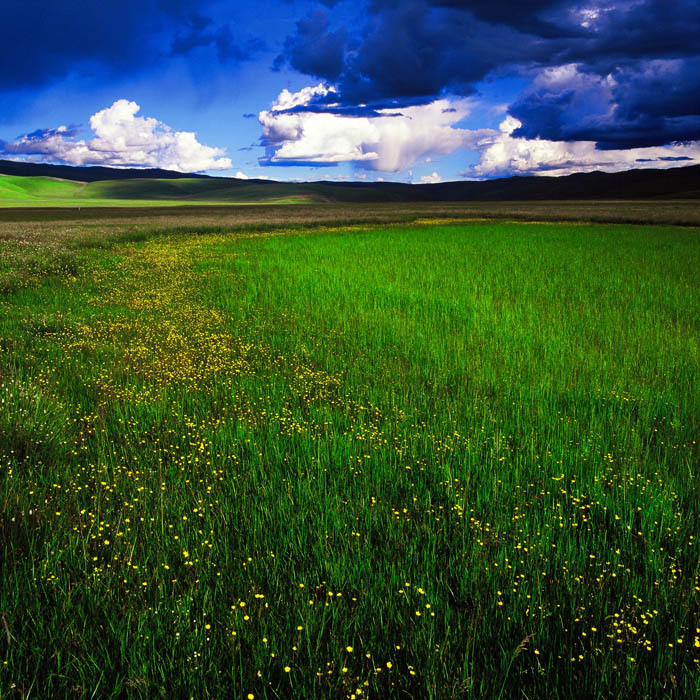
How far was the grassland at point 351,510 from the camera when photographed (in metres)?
2.57

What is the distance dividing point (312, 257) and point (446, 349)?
14.0m

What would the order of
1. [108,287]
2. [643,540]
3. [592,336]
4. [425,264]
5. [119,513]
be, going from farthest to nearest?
[425,264] < [108,287] < [592,336] < [119,513] < [643,540]

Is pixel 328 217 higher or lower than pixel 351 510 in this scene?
higher

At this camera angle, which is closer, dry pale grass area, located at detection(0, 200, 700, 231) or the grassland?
the grassland

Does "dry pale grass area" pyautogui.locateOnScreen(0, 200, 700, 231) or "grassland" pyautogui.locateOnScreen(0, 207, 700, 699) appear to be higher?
"dry pale grass area" pyautogui.locateOnScreen(0, 200, 700, 231)

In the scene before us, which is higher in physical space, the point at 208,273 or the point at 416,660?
the point at 208,273

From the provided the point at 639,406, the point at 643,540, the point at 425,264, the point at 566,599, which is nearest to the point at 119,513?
the point at 566,599

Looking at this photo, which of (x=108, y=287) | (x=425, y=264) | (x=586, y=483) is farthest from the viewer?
(x=425, y=264)

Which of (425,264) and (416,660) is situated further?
(425,264)

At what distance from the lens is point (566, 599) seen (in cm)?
306

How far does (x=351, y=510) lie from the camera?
12.8 ft

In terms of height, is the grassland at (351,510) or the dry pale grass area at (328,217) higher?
A: the dry pale grass area at (328,217)

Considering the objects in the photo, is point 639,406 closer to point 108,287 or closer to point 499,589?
point 499,589

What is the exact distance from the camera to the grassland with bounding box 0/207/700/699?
2566 mm
